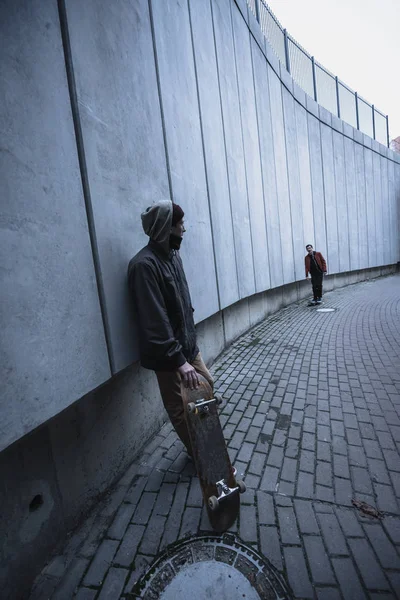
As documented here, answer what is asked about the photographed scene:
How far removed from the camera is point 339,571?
1.65 m

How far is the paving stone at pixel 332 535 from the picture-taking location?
5.80 ft

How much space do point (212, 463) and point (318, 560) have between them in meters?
0.85

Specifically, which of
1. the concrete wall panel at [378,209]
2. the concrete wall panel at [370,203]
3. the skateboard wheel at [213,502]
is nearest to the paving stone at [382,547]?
the skateboard wheel at [213,502]

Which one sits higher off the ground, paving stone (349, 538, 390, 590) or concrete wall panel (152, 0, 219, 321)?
concrete wall panel (152, 0, 219, 321)

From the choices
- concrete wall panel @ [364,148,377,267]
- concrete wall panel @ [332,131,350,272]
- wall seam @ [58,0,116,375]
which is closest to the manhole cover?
wall seam @ [58,0,116,375]

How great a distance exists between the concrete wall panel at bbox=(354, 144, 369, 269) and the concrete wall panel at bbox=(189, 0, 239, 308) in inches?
511

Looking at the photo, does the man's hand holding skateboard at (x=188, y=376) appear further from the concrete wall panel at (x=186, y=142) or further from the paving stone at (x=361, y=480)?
the concrete wall panel at (x=186, y=142)

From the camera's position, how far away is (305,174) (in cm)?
1050

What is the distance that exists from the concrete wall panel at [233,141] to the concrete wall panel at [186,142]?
53.8 inches

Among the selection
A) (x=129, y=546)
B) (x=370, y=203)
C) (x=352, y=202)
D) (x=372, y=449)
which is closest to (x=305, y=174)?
(x=352, y=202)

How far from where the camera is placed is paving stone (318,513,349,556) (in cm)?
177

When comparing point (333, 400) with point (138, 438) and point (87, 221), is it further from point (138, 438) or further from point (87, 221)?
point (87, 221)

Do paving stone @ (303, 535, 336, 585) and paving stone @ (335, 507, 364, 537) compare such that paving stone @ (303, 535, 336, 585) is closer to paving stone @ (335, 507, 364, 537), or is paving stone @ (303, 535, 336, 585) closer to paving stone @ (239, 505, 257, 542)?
paving stone @ (335, 507, 364, 537)

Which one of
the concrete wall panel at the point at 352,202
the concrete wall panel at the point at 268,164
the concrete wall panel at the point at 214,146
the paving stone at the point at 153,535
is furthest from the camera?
the concrete wall panel at the point at 352,202
